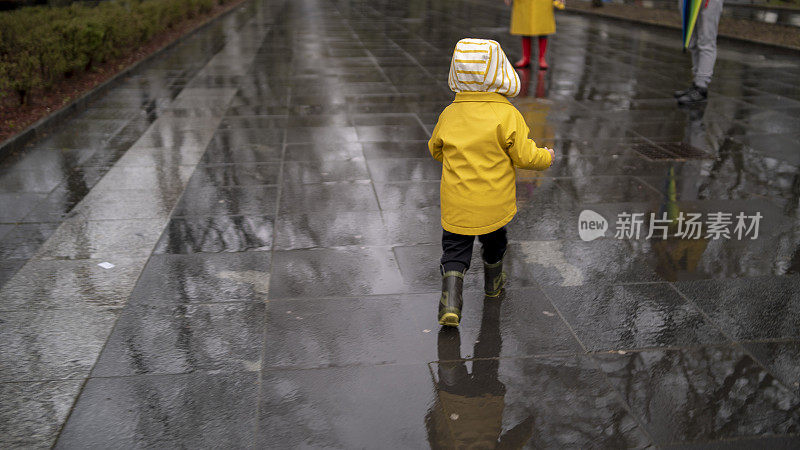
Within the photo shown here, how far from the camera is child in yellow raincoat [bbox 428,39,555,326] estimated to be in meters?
3.41

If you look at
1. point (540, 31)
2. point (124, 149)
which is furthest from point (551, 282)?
point (540, 31)

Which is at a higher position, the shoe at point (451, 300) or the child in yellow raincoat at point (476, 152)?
the child in yellow raincoat at point (476, 152)

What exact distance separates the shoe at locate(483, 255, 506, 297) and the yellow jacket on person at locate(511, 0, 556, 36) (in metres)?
8.08

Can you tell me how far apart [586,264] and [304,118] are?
4.91m

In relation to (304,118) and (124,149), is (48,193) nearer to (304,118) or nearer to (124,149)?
(124,149)

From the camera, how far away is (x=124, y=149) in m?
7.46

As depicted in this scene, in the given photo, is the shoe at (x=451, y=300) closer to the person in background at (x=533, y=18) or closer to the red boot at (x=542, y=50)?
the person in background at (x=533, y=18)

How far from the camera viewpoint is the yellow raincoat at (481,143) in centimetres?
340

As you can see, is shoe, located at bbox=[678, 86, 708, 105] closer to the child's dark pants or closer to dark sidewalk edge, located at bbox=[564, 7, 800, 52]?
dark sidewalk edge, located at bbox=[564, 7, 800, 52]

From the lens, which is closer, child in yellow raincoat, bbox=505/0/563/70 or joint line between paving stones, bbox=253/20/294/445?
joint line between paving stones, bbox=253/20/294/445

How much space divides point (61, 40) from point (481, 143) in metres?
8.65

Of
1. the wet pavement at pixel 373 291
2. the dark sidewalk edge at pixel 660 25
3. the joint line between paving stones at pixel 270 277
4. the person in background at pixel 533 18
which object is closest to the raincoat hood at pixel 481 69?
the wet pavement at pixel 373 291

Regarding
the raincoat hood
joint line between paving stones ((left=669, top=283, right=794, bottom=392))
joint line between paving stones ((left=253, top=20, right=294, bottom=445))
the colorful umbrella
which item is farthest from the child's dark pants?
the colorful umbrella

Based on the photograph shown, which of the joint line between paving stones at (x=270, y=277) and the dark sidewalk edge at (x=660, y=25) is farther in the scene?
the dark sidewalk edge at (x=660, y=25)
